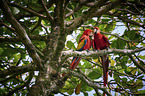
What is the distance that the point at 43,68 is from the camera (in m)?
1.27

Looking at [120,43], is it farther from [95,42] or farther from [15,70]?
[15,70]

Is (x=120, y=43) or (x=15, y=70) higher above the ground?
(x=120, y=43)

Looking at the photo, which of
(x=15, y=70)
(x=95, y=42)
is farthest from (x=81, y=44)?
(x=15, y=70)

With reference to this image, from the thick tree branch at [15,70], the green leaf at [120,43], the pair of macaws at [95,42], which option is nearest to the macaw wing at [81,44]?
the pair of macaws at [95,42]

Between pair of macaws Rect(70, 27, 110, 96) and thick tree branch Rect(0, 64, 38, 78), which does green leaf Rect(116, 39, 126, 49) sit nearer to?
pair of macaws Rect(70, 27, 110, 96)

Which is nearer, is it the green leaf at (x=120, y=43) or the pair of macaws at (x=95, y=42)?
the green leaf at (x=120, y=43)

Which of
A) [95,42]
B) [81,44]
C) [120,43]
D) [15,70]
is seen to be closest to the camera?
[15,70]

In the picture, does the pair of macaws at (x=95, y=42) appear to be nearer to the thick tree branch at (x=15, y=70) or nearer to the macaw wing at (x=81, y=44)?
the macaw wing at (x=81, y=44)

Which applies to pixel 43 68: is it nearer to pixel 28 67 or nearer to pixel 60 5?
pixel 28 67

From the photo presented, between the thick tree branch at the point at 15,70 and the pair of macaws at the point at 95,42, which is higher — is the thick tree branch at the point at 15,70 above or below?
below

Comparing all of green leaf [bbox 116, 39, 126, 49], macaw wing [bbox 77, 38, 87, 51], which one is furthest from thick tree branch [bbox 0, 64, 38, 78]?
green leaf [bbox 116, 39, 126, 49]

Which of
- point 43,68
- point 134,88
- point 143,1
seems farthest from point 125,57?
point 43,68

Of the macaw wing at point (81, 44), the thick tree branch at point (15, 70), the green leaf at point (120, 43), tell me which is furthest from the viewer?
the macaw wing at point (81, 44)

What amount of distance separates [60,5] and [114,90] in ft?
5.35
